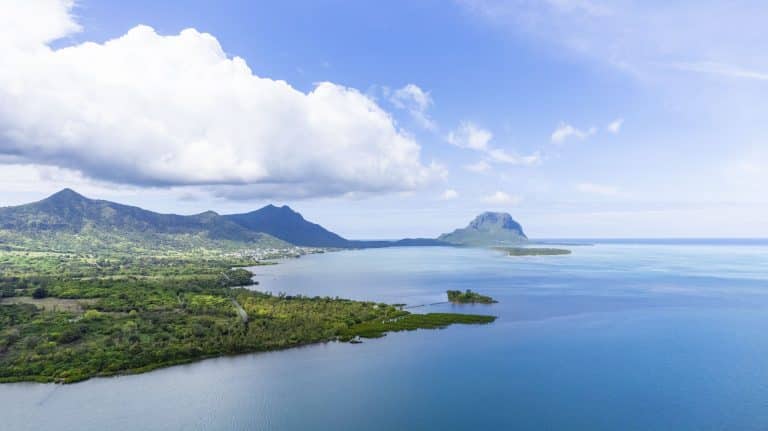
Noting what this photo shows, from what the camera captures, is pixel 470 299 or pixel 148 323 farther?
pixel 470 299

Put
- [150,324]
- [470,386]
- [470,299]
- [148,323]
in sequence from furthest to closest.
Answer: [470,299] → [148,323] → [150,324] → [470,386]

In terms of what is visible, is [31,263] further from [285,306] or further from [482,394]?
→ [482,394]

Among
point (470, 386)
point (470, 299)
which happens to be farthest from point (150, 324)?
point (470, 299)

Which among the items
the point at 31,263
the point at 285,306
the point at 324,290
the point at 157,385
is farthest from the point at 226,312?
the point at 31,263

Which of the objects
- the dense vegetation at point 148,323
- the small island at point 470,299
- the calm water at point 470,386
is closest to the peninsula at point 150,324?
the dense vegetation at point 148,323

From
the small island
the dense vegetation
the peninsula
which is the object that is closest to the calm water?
the peninsula

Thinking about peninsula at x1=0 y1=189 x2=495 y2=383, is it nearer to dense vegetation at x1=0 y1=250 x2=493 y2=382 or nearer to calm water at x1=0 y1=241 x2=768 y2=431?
dense vegetation at x1=0 y1=250 x2=493 y2=382

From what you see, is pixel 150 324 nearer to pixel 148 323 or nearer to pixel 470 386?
pixel 148 323

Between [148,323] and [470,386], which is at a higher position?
[148,323]
